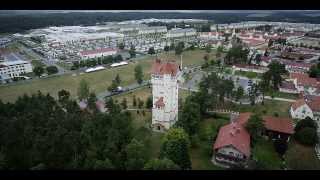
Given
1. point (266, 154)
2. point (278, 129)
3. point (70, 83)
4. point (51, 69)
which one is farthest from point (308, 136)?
point (51, 69)

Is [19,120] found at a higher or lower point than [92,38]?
lower

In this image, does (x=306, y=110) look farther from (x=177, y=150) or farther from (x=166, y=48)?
→ (x=166, y=48)

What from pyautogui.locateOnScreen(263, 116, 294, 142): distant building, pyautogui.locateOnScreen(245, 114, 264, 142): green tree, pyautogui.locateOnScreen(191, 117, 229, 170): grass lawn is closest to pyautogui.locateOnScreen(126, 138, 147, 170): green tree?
pyautogui.locateOnScreen(191, 117, 229, 170): grass lawn

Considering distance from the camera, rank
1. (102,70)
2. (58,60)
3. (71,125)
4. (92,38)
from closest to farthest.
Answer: (71,125) → (102,70) → (58,60) → (92,38)

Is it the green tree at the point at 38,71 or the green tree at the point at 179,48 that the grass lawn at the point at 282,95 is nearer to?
the green tree at the point at 179,48
